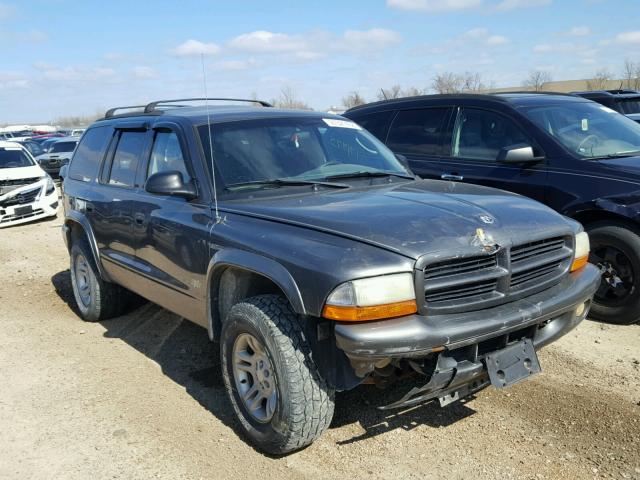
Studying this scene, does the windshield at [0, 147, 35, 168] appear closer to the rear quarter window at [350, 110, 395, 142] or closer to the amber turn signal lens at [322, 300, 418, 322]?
the rear quarter window at [350, 110, 395, 142]

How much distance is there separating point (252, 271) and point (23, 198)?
10.6 metres

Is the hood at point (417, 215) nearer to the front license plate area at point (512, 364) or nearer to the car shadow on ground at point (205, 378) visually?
the front license plate area at point (512, 364)

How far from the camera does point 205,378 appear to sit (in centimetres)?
445

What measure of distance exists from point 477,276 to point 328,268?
2.51 ft

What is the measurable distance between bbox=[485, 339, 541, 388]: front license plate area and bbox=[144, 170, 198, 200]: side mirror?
208 centimetres

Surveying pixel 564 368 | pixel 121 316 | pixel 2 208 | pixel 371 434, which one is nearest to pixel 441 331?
pixel 371 434

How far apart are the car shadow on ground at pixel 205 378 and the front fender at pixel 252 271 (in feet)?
2.23

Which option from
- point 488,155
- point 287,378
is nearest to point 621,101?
point 488,155

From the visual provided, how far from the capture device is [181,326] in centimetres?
561

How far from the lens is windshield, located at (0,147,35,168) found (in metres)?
12.8

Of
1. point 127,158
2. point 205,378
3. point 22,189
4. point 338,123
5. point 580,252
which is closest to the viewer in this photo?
point 580,252

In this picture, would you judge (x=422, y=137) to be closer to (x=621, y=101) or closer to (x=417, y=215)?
(x=417, y=215)

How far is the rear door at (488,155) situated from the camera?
5.44 metres

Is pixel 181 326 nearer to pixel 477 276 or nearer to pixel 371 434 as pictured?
pixel 371 434
